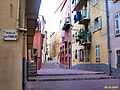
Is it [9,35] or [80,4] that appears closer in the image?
[9,35]

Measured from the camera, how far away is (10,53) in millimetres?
5785

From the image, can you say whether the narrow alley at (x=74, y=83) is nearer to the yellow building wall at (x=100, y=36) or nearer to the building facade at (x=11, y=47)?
the yellow building wall at (x=100, y=36)

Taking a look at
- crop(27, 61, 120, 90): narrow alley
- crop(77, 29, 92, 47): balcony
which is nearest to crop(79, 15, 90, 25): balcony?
crop(77, 29, 92, 47): balcony

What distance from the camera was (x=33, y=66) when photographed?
61.9 ft

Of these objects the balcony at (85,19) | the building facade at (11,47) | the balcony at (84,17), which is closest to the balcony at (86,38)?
the balcony at (85,19)

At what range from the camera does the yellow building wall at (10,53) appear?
18.8ft

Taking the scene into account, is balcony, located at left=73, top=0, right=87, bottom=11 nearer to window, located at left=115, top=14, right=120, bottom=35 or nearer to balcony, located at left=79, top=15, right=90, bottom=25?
balcony, located at left=79, top=15, right=90, bottom=25

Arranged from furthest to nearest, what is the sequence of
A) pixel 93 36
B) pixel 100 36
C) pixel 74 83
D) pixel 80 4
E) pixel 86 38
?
pixel 80 4, pixel 86 38, pixel 93 36, pixel 100 36, pixel 74 83

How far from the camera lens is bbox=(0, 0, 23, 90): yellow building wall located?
18.8ft

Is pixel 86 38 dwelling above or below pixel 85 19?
below

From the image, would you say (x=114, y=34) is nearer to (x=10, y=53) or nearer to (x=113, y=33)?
(x=113, y=33)

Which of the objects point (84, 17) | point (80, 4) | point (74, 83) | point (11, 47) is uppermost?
point (80, 4)

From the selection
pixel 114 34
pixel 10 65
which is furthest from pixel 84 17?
pixel 10 65

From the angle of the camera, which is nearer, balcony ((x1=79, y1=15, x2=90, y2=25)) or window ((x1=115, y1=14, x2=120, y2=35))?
window ((x1=115, y1=14, x2=120, y2=35))
